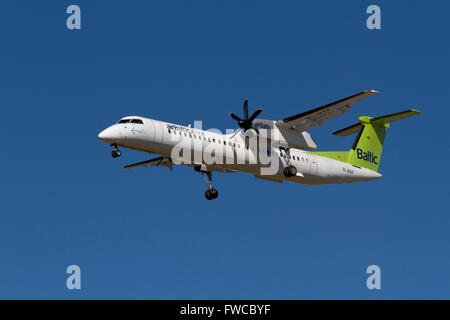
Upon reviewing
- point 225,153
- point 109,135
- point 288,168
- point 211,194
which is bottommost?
point 211,194

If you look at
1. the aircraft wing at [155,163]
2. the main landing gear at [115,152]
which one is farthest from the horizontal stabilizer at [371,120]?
the main landing gear at [115,152]

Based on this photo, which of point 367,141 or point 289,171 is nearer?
point 289,171

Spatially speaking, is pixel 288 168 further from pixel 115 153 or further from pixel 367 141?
pixel 115 153

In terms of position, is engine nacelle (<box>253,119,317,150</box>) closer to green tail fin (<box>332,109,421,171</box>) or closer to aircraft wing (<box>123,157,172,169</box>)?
green tail fin (<box>332,109,421,171</box>)

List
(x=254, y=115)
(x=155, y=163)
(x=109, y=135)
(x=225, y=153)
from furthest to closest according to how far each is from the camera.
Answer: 1. (x=155, y=163)
2. (x=254, y=115)
3. (x=225, y=153)
4. (x=109, y=135)

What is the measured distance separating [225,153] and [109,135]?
4.81 m

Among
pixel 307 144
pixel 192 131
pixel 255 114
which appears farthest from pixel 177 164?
pixel 307 144

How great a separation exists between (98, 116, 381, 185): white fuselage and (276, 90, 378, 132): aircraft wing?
46.7 inches

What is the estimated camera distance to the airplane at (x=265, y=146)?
948 inches

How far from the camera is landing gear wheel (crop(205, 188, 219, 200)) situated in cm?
2686

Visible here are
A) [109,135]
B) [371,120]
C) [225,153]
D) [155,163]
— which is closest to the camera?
[109,135]

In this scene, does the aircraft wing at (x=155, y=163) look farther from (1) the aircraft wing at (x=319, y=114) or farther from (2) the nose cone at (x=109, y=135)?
(1) the aircraft wing at (x=319, y=114)

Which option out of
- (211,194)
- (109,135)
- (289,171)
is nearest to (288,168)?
(289,171)

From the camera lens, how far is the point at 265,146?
2670cm
